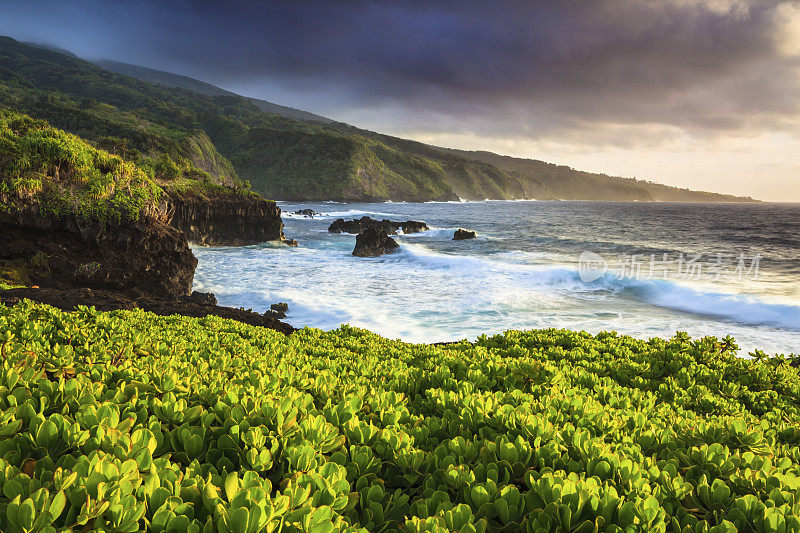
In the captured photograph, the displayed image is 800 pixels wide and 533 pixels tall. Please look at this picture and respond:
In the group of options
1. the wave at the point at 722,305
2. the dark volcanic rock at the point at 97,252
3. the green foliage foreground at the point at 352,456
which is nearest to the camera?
the green foliage foreground at the point at 352,456

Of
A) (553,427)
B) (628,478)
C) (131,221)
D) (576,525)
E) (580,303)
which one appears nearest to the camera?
(576,525)

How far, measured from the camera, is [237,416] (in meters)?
1.94

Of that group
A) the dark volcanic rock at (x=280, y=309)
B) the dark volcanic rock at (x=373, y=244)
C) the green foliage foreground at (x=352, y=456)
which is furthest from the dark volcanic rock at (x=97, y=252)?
the dark volcanic rock at (x=373, y=244)

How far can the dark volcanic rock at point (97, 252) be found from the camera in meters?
11.7

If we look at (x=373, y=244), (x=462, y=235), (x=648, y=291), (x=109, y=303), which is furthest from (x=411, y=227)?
(x=109, y=303)

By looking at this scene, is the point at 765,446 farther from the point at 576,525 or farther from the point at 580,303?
the point at 580,303

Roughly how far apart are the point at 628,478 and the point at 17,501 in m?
2.29

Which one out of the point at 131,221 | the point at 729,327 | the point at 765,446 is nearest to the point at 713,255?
the point at 729,327


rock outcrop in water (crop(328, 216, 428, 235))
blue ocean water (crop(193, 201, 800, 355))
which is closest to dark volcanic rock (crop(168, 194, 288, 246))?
blue ocean water (crop(193, 201, 800, 355))

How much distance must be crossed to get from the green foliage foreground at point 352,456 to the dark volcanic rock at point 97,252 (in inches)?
473

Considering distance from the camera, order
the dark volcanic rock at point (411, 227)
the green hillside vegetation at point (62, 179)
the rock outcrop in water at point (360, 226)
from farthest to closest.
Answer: the dark volcanic rock at point (411, 227) → the rock outcrop in water at point (360, 226) → the green hillside vegetation at point (62, 179)

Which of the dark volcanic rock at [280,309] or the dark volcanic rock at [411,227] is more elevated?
the dark volcanic rock at [411,227]

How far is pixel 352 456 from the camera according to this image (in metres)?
1.85

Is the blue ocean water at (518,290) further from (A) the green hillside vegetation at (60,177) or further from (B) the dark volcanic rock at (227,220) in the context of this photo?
(A) the green hillside vegetation at (60,177)
